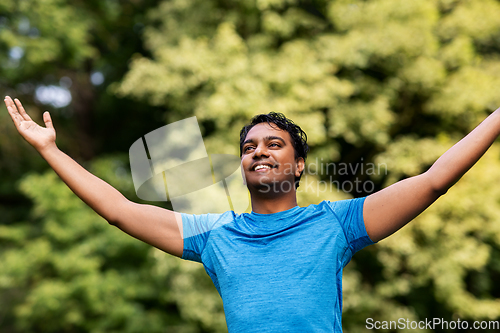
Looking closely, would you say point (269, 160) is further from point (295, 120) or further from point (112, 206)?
point (295, 120)

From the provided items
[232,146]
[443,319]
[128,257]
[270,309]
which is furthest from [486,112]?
[270,309]

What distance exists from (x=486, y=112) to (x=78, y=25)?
8030 millimetres

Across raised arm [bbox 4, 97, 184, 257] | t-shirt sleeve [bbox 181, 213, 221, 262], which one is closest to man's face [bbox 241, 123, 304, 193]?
t-shirt sleeve [bbox 181, 213, 221, 262]

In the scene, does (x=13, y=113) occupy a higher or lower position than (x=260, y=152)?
higher

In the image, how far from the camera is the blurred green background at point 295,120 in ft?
22.5

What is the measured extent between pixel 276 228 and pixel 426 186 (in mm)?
565

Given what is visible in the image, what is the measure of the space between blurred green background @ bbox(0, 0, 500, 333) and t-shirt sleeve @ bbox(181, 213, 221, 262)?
4.53 metres

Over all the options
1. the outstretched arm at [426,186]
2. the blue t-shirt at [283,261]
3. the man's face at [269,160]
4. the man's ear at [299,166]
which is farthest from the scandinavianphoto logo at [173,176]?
the outstretched arm at [426,186]

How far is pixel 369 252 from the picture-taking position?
28.1 feet

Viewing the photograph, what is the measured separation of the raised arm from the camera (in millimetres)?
1620

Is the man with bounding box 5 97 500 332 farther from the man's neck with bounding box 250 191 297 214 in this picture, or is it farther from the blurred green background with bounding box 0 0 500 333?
the blurred green background with bounding box 0 0 500 333

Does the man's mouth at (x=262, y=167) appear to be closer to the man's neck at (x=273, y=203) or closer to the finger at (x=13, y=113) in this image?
the man's neck at (x=273, y=203)

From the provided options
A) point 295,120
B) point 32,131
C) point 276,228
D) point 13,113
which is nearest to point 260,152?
point 276,228

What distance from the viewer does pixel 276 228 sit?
164cm
